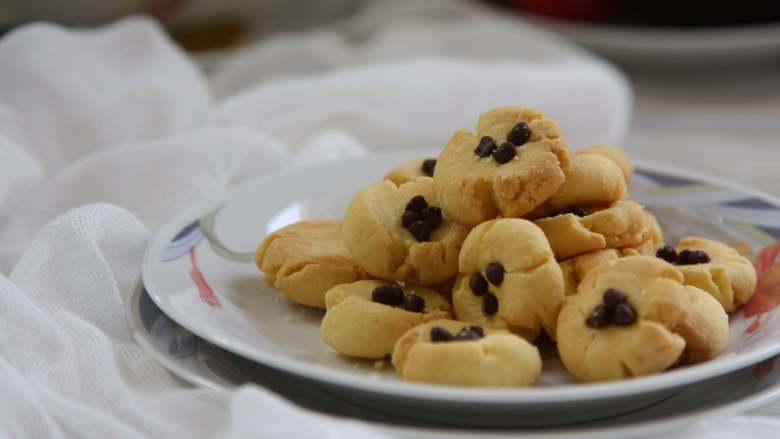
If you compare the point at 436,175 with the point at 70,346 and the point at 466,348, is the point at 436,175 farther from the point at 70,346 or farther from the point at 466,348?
the point at 70,346

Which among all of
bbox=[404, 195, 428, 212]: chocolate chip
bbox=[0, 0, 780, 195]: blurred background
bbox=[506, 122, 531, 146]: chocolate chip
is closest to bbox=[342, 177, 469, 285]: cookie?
bbox=[404, 195, 428, 212]: chocolate chip

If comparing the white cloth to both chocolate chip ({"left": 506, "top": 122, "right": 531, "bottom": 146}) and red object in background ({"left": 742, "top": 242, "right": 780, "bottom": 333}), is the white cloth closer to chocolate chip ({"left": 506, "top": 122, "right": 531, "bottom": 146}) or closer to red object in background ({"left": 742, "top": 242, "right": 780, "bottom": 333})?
chocolate chip ({"left": 506, "top": 122, "right": 531, "bottom": 146})

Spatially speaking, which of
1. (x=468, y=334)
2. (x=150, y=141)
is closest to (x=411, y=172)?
(x=468, y=334)

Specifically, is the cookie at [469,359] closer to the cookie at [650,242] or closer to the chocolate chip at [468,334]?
the chocolate chip at [468,334]

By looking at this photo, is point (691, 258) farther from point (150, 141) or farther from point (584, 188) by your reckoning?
point (150, 141)

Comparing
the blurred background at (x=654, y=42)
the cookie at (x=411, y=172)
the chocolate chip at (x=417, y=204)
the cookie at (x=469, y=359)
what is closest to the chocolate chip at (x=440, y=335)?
the cookie at (x=469, y=359)

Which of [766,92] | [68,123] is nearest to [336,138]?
[68,123]

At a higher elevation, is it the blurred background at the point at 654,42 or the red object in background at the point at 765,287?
the red object in background at the point at 765,287
